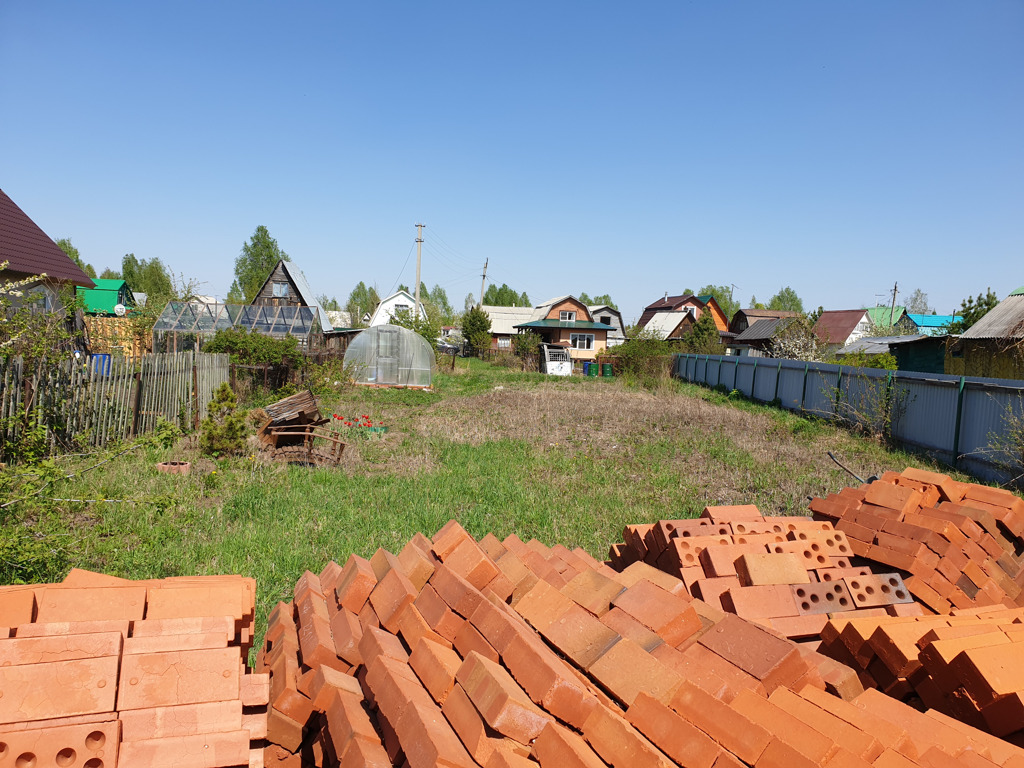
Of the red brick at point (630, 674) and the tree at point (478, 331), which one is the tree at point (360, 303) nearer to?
the tree at point (478, 331)

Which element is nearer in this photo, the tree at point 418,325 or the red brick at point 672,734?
the red brick at point 672,734

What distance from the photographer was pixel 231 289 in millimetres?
75750

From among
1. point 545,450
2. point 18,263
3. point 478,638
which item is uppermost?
point 18,263

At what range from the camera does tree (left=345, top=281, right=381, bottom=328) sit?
6919 cm

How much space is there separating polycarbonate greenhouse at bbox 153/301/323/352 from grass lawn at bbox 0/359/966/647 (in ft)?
30.5

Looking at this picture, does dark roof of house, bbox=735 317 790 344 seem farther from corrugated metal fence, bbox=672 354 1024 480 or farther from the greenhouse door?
the greenhouse door

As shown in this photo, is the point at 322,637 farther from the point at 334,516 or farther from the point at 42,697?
the point at 334,516

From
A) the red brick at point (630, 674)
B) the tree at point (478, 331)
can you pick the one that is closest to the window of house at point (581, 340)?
the tree at point (478, 331)

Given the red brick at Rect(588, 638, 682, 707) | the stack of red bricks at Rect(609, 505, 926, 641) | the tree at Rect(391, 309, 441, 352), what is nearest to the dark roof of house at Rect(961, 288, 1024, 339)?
the stack of red bricks at Rect(609, 505, 926, 641)

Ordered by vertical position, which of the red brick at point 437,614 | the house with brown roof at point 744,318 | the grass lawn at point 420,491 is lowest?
the grass lawn at point 420,491

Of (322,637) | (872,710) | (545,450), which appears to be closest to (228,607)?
Result: (322,637)

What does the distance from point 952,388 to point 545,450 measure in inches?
329

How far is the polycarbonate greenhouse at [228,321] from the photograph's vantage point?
76.5 feet

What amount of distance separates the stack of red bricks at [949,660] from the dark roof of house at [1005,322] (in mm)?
14938
